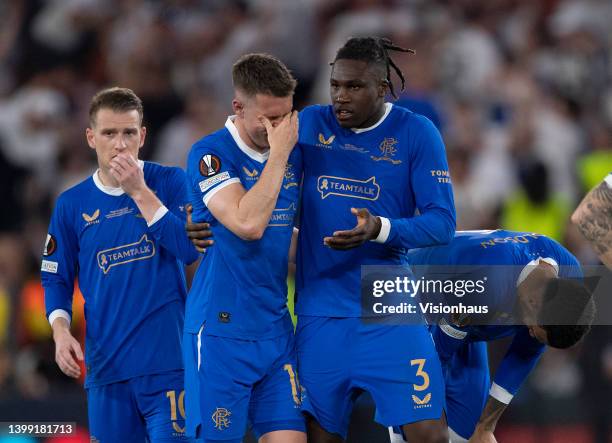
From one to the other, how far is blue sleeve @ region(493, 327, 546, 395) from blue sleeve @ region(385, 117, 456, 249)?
46.6 inches

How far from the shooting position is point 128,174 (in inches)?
213

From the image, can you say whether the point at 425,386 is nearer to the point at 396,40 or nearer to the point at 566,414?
the point at 566,414

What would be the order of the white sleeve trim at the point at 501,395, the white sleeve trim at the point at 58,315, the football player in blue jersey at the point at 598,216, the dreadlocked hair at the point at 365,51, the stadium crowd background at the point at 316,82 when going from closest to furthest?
the football player in blue jersey at the point at 598,216 < the dreadlocked hair at the point at 365,51 < the white sleeve trim at the point at 58,315 < the white sleeve trim at the point at 501,395 < the stadium crowd background at the point at 316,82

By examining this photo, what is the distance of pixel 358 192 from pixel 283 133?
51 centimetres

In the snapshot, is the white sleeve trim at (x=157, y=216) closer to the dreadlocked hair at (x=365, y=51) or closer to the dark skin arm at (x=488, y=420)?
the dreadlocked hair at (x=365, y=51)

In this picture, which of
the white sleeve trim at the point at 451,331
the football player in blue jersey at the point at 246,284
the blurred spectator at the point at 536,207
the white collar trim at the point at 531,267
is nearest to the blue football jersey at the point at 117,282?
the football player in blue jersey at the point at 246,284

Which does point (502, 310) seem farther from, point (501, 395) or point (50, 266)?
point (50, 266)

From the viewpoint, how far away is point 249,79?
4992 millimetres

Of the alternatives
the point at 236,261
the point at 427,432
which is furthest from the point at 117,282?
the point at 427,432

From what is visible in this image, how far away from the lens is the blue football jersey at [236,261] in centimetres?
496

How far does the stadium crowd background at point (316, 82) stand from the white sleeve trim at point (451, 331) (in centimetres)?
326

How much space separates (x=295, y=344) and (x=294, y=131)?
103 centimetres

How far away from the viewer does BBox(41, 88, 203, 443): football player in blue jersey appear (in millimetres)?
5418

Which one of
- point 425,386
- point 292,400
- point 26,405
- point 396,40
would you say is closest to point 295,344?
point 292,400
